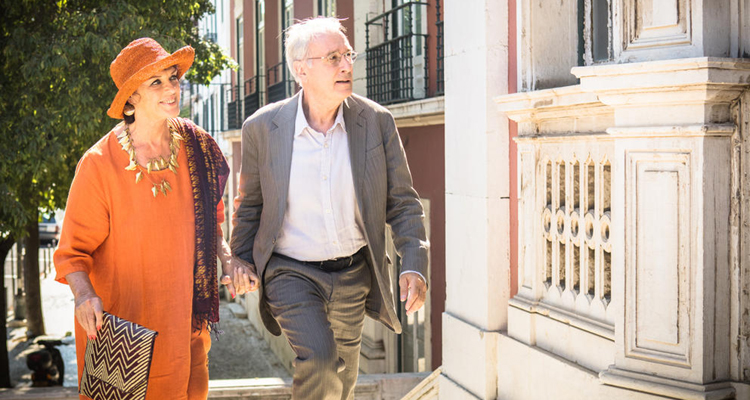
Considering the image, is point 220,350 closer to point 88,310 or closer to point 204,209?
point 204,209

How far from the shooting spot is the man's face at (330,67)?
153 inches

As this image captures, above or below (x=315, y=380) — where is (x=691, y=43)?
above

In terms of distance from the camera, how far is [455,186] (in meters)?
6.36

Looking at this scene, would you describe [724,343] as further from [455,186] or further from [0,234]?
[0,234]

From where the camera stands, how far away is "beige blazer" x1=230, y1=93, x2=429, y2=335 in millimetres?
3967

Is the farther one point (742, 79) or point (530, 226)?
point (530, 226)

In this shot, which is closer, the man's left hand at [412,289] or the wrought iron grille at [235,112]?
the man's left hand at [412,289]

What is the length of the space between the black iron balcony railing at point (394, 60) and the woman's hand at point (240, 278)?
615cm

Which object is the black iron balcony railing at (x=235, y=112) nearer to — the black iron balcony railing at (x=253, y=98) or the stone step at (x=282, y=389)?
the black iron balcony railing at (x=253, y=98)

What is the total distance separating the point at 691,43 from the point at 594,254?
4.41ft

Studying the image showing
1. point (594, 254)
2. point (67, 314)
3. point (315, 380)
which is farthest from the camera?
point (67, 314)

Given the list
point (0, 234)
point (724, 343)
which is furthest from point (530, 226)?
point (0, 234)

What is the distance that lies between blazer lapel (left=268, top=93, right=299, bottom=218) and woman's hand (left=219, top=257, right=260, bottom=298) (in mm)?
299

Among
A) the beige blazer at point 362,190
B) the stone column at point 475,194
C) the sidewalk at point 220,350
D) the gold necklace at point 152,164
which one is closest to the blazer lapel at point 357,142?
the beige blazer at point 362,190
